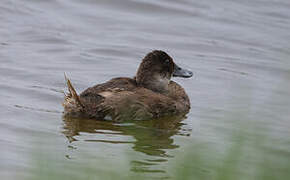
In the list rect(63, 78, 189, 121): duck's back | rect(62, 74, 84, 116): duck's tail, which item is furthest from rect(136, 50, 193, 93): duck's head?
rect(62, 74, 84, 116): duck's tail

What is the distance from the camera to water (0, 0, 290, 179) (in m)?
5.80

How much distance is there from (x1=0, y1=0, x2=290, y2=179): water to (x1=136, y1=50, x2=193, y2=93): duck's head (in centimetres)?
54

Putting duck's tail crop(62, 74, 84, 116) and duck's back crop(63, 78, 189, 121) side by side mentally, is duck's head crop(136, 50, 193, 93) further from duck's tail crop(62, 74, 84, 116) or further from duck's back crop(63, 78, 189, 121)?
duck's tail crop(62, 74, 84, 116)

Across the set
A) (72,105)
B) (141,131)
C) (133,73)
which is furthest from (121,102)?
(133,73)

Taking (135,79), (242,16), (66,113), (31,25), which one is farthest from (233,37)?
(66,113)

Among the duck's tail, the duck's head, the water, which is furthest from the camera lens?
the duck's head

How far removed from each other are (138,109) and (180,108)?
750mm

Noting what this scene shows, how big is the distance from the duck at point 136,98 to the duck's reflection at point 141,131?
0.08 metres

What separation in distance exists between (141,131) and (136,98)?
53cm

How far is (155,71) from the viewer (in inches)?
418

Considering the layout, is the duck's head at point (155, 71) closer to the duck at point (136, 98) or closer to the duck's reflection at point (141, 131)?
the duck at point (136, 98)

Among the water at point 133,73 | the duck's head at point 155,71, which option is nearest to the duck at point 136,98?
the duck's head at point 155,71

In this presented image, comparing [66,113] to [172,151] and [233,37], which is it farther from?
[233,37]

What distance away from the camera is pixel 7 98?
10688 millimetres
